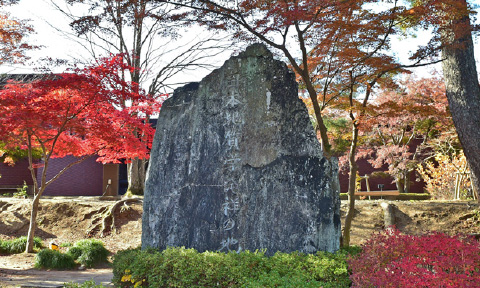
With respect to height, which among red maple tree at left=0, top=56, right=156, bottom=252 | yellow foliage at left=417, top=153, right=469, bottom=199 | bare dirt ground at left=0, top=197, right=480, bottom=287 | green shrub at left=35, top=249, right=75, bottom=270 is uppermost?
red maple tree at left=0, top=56, right=156, bottom=252

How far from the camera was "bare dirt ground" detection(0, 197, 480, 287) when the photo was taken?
10.5 metres

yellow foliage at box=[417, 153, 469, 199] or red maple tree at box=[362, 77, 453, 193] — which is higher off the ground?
red maple tree at box=[362, 77, 453, 193]

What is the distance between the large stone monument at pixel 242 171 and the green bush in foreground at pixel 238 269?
39cm

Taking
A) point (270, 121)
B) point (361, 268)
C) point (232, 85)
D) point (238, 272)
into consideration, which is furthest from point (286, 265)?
point (232, 85)

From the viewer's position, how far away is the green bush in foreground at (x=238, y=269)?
5.28 meters

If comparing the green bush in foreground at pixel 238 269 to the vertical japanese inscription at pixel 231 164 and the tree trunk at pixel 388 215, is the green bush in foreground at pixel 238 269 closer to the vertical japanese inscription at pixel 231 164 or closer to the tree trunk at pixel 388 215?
the vertical japanese inscription at pixel 231 164

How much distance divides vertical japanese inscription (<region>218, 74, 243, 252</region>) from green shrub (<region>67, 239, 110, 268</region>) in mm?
5445

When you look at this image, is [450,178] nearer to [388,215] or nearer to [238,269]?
[388,215]

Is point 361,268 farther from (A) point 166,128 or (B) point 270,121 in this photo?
(A) point 166,128

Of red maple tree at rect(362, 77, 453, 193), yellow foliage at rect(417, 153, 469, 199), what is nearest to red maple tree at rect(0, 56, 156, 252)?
red maple tree at rect(362, 77, 453, 193)

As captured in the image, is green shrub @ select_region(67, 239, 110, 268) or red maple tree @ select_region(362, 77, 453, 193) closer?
green shrub @ select_region(67, 239, 110, 268)

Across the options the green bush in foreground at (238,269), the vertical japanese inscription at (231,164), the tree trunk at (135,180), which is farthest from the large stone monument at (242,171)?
the tree trunk at (135,180)

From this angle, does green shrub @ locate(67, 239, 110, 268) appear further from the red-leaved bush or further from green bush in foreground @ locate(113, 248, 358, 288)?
the red-leaved bush

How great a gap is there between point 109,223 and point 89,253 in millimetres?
A: 2870
